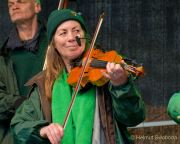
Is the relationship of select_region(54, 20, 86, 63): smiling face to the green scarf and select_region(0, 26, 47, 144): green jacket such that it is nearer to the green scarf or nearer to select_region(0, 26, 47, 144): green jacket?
the green scarf

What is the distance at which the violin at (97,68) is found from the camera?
9.91 feet

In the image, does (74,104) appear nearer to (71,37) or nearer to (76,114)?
(76,114)

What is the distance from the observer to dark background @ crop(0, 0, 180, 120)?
17.4ft

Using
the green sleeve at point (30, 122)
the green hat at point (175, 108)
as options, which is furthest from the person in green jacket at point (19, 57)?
the green hat at point (175, 108)

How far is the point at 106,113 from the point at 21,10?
4.19 ft

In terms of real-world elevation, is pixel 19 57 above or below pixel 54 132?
above

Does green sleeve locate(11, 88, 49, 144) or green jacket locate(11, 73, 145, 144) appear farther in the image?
green sleeve locate(11, 88, 49, 144)

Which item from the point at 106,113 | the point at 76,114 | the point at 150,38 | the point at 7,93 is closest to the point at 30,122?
the point at 76,114

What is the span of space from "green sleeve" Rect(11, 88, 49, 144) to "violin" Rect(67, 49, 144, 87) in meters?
0.21

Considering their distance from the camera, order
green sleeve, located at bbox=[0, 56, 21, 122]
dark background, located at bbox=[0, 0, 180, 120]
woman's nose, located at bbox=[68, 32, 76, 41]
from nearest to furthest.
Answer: woman's nose, located at bbox=[68, 32, 76, 41]
green sleeve, located at bbox=[0, 56, 21, 122]
dark background, located at bbox=[0, 0, 180, 120]

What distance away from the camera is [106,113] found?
320cm

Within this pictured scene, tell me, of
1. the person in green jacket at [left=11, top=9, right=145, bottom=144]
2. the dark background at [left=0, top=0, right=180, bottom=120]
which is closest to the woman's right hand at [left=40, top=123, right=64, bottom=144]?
the person in green jacket at [left=11, top=9, right=145, bottom=144]

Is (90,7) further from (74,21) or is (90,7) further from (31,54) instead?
(74,21)

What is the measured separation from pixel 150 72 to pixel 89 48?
2.13 m
